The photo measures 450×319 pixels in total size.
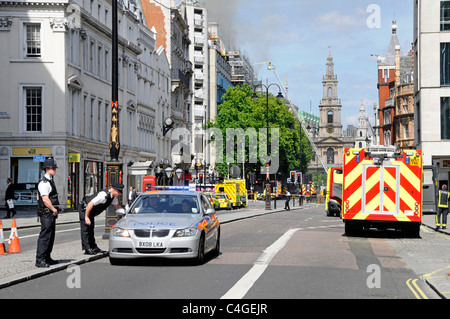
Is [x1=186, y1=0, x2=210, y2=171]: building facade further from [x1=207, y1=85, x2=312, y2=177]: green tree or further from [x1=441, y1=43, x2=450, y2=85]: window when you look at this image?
[x1=441, y1=43, x2=450, y2=85]: window

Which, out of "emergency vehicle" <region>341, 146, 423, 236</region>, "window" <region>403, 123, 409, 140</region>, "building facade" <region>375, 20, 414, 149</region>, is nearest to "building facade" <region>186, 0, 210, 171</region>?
"building facade" <region>375, 20, 414, 149</region>

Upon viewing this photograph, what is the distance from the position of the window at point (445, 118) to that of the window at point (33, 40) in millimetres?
24738

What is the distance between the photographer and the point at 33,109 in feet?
150

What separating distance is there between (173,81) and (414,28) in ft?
111

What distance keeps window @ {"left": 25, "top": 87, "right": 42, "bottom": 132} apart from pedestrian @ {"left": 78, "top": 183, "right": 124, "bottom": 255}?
30.6 metres

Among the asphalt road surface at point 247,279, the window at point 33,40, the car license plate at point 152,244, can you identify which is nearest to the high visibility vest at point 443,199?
the asphalt road surface at point 247,279

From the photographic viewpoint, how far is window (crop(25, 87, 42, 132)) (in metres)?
45.6

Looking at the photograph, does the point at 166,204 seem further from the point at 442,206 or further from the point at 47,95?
the point at 47,95

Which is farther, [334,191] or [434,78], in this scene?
[434,78]

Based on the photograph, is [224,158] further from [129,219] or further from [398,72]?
[129,219]

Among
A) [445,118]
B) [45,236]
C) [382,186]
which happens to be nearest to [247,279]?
[45,236]

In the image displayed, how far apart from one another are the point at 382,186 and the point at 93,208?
1065 cm

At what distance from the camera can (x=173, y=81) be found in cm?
8194

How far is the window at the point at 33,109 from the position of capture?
45.6 m
